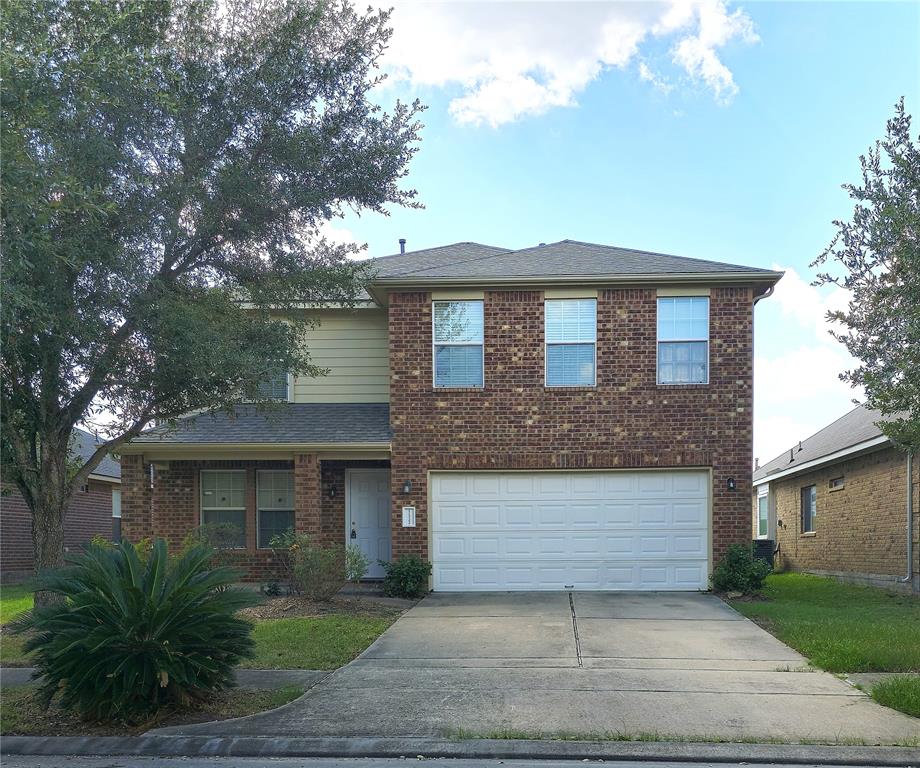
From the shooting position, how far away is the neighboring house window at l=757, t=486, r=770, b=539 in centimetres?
2772

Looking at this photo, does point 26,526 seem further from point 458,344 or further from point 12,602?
point 458,344

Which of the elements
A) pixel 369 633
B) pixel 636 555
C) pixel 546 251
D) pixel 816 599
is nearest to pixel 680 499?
pixel 636 555

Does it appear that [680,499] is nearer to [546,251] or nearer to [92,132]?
[546,251]

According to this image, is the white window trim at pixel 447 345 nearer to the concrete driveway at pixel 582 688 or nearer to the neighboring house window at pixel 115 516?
the concrete driveway at pixel 582 688

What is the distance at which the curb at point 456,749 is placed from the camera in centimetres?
645

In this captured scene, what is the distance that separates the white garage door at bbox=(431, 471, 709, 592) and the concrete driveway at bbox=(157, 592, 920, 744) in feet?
9.10

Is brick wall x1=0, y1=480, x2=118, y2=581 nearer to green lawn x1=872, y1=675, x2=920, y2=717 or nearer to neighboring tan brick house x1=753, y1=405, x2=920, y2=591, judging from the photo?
green lawn x1=872, y1=675, x2=920, y2=717

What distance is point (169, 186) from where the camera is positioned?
10.2 m

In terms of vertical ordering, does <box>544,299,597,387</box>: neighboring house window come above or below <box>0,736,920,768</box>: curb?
above

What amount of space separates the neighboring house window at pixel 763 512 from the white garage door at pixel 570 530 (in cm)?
1331

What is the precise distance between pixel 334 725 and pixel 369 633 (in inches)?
163

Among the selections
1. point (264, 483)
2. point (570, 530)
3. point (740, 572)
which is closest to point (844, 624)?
point (740, 572)

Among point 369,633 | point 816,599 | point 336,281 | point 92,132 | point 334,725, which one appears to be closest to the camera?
point 334,725

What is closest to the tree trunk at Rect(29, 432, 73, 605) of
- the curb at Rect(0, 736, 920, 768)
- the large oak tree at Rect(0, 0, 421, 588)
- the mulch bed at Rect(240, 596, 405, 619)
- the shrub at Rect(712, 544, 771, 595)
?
the large oak tree at Rect(0, 0, 421, 588)
